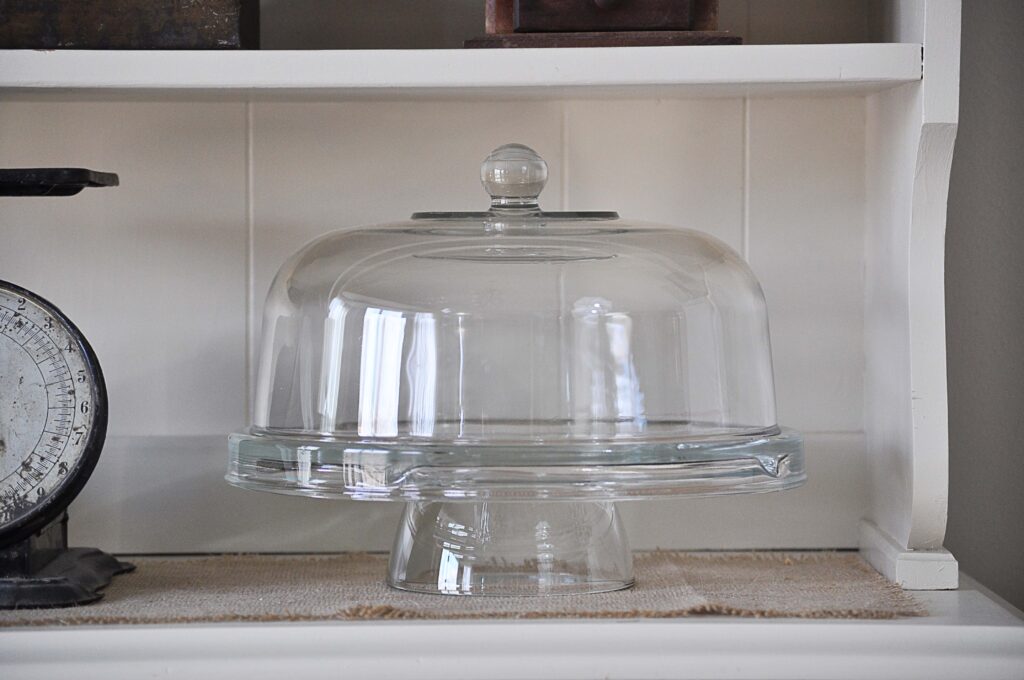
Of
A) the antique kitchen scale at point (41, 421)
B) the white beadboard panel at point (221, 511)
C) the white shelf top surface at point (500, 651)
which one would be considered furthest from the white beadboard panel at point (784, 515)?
the antique kitchen scale at point (41, 421)

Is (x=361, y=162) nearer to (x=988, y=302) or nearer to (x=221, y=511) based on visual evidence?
(x=221, y=511)

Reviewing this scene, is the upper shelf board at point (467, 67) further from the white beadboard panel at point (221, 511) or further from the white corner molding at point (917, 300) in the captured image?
the white beadboard panel at point (221, 511)

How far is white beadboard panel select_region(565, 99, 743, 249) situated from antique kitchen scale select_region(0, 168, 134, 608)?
1.27 feet

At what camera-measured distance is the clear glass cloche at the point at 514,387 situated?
0.67 meters

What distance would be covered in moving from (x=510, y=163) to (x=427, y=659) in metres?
0.33

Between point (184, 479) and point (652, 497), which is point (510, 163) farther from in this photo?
point (184, 479)

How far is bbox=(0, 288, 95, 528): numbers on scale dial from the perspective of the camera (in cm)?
74

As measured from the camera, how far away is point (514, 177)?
77 cm

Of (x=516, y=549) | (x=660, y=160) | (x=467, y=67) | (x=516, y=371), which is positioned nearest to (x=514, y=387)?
(x=516, y=371)

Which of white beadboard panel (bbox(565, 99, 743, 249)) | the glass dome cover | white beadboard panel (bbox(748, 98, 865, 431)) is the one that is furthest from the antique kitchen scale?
white beadboard panel (bbox(748, 98, 865, 431))

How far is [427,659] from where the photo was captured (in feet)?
2.18

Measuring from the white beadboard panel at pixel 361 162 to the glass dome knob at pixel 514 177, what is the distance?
6.1 inches

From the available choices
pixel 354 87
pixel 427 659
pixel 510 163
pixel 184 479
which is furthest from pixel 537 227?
pixel 184 479

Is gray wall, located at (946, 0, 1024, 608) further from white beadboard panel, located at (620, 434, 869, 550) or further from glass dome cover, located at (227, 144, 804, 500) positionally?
glass dome cover, located at (227, 144, 804, 500)
